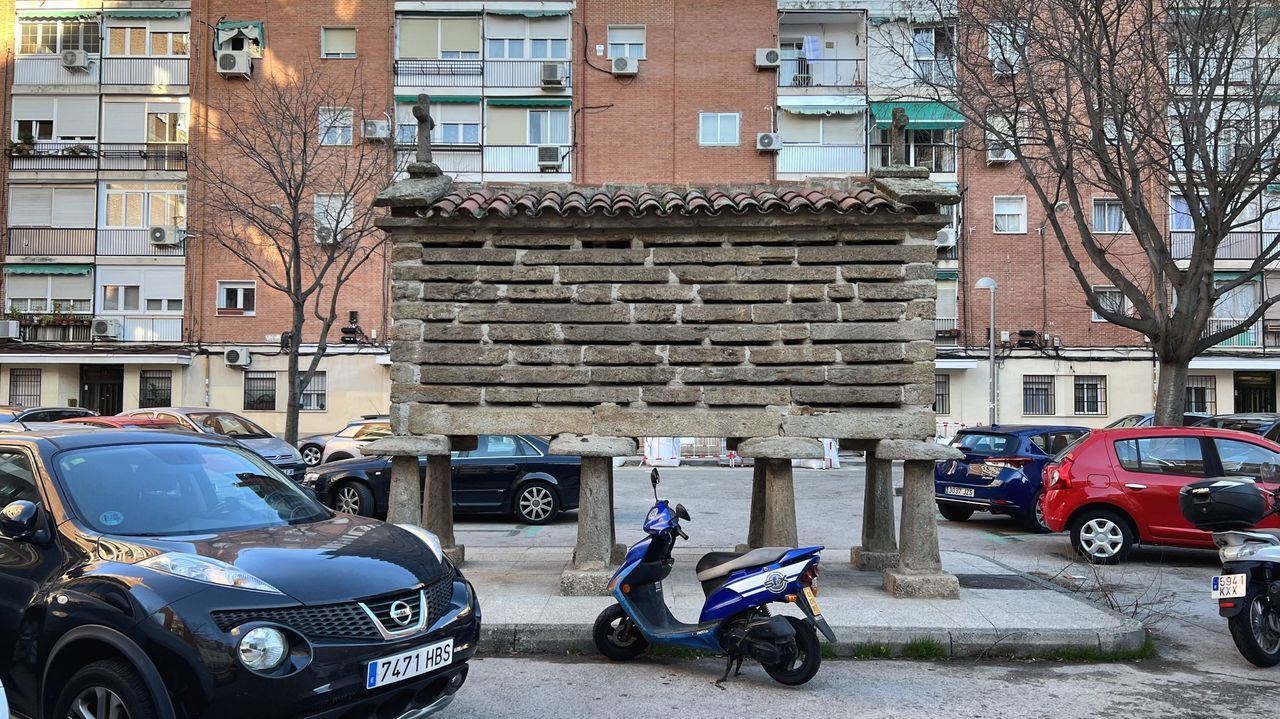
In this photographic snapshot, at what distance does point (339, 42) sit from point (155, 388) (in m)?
12.7

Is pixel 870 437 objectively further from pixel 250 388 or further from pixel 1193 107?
pixel 250 388

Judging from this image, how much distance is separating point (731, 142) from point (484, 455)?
729 inches

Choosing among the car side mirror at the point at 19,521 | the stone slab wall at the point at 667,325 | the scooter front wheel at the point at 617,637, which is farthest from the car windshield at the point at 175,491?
the stone slab wall at the point at 667,325

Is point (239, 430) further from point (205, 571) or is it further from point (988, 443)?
point (205, 571)

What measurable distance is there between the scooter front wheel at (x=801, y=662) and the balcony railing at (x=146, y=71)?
30051 mm

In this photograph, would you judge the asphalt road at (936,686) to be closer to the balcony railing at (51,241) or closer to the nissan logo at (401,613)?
the nissan logo at (401,613)

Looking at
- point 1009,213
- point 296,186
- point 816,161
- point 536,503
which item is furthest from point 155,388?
point 1009,213

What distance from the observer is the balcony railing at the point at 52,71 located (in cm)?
2927

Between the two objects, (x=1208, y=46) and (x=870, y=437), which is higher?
(x=1208, y=46)

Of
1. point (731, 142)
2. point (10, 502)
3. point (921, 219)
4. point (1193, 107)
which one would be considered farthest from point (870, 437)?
point (731, 142)

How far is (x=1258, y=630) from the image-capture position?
6.23m

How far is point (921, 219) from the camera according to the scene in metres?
7.82

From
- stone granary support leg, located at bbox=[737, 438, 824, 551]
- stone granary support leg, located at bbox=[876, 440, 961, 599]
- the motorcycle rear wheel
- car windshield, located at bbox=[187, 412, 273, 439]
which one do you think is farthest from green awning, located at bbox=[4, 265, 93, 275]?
Answer: the motorcycle rear wheel

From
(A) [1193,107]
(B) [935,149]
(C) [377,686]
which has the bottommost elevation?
(C) [377,686]
